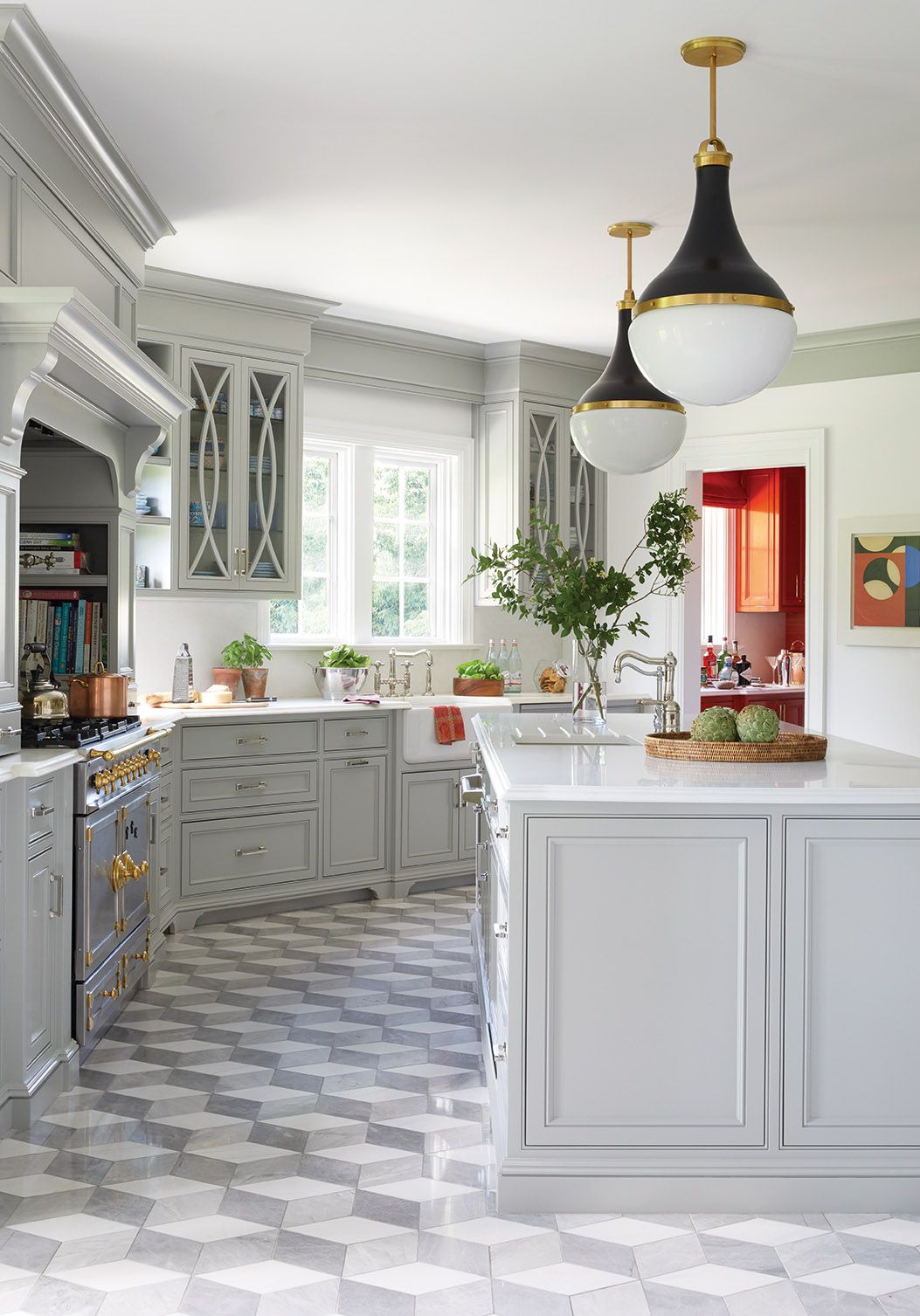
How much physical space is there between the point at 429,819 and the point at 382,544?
1.57 metres

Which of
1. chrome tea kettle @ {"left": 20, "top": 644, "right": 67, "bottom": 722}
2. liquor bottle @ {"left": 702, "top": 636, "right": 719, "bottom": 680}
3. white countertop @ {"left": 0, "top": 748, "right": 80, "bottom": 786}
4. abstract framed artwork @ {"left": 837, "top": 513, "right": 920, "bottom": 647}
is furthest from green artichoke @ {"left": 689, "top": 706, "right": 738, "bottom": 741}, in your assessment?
liquor bottle @ {"left": 702, "top": 636, "right": 719, "bottom": 680}

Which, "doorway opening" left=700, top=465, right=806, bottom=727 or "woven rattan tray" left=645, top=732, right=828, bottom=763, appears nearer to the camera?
"woven rattan tray" left=645, top=732, right=828, bottom=763

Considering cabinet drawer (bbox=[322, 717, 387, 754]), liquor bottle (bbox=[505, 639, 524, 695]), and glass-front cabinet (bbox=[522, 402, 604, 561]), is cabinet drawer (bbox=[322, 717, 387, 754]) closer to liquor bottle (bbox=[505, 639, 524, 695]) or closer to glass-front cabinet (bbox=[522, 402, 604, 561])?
liquor bottle (bbox=[505, 639, 524, 695])

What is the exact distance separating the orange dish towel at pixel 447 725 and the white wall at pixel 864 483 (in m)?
1.94

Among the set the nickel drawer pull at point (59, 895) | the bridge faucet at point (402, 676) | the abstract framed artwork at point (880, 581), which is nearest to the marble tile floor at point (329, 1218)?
the nickel drawer pull at point (59, 895)

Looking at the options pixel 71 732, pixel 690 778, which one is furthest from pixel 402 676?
pixel 690 778

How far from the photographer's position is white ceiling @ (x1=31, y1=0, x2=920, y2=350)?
2.96 m

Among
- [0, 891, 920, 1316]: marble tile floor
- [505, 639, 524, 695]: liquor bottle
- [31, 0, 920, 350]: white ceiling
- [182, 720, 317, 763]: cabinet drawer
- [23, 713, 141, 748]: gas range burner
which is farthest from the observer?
[505, 639, 524, 695]: liquor bottle

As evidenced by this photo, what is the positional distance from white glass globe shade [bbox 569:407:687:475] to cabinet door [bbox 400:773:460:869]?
2.15m

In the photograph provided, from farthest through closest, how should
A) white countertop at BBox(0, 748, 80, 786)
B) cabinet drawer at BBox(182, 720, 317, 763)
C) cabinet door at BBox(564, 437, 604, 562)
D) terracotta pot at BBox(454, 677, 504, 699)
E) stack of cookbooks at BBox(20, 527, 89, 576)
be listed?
cabinet door at BBox(564, 437, 604, 562)
terracotta pot at BBox(454, 677, 504, 699)
cabinet drawer at BBox(182, 720, 317, 763)
stack of cookbooks at BBox(20, 527, 89, 576)
white countertop at BBox(0, 748, 80, 786)

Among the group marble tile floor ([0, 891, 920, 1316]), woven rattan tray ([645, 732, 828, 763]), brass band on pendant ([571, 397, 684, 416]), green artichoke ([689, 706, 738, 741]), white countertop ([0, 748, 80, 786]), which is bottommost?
marble tile floor ([0, 891, 920, 1316])

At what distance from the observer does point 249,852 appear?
500 centimetres

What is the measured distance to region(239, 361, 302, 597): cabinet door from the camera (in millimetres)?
5359

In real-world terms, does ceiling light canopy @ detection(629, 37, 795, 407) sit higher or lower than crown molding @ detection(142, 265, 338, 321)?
lower
